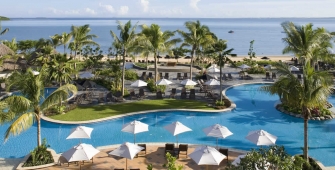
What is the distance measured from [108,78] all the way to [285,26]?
17.4 metres

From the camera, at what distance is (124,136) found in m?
18.4

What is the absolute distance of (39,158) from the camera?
14203 mm

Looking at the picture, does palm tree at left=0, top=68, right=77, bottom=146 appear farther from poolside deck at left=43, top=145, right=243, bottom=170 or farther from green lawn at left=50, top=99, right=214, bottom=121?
green lawn at left=50, top=99, right=214, bottom=121

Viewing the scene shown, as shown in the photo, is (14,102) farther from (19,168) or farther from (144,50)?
(144,50)

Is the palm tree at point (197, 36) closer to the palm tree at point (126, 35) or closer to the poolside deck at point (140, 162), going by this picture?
the palm tree at point (126, 35)

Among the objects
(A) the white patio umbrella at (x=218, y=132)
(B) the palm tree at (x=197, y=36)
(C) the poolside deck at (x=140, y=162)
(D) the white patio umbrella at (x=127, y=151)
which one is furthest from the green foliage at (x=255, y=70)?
(D) the white patio umbrella at (x=127, y=151)

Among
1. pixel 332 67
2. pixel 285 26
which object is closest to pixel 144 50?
pixel 285 26

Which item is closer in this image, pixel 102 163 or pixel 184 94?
pixel 102 163

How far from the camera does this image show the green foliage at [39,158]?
45.8 ft

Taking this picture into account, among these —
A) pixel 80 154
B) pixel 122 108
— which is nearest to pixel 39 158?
pixel 80 154

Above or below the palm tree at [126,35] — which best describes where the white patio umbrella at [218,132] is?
below

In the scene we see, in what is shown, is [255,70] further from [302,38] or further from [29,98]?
[29,98]

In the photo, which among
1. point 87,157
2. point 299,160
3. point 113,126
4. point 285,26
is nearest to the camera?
point 299,160

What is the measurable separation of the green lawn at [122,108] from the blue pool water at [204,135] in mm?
820
